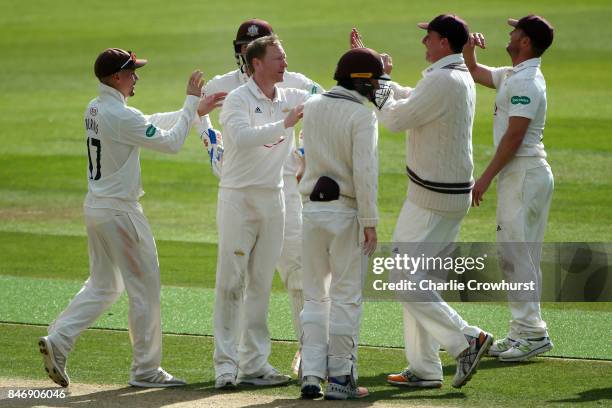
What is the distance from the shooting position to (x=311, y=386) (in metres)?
7.29

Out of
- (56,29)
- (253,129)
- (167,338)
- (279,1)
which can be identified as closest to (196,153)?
(167,338)

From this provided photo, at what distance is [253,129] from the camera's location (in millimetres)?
7574

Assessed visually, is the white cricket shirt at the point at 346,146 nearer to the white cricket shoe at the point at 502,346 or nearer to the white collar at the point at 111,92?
the white collar at the point at 111,92

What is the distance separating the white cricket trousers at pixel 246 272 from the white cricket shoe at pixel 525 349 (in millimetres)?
1813

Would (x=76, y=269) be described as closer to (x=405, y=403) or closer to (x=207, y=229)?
(x=207, y=229)

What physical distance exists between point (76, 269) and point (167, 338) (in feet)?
10.8

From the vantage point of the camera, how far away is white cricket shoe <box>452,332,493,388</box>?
24.2 feet

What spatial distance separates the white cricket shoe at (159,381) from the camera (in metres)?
7.71

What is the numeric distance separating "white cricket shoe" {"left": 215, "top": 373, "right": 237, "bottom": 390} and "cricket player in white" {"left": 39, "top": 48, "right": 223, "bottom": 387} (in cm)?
27

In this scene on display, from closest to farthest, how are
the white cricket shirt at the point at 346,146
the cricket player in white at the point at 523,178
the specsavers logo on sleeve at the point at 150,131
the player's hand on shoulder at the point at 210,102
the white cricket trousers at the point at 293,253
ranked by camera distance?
the white cricket shirt at the point at 346,146, the specsavers logo on sleeve at the point at 150,131, the player's hand on shoulder at the point at 210,102, the white cricket trousers at the point at 293,253, the cricket player in white at the point at 523,178

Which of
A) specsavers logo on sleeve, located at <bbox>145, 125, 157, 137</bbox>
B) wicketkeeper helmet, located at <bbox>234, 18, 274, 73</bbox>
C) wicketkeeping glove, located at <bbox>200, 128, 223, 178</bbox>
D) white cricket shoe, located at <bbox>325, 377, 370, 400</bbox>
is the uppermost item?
wicketkeeper helmet, located at <bbox>234, 18, 274, 73</bbox>

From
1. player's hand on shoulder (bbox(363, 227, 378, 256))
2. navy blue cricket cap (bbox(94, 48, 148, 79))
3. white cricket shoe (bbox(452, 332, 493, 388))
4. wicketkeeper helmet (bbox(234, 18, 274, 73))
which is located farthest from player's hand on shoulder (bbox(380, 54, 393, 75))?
white cricket shoe (bbox(452, 332, 493, 388))

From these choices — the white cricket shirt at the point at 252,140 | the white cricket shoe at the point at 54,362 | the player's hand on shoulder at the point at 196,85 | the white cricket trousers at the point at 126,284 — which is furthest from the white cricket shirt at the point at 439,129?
the white cricket shoe at the point at 54,362

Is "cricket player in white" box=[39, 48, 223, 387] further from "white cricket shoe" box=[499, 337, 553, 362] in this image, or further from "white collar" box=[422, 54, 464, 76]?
"white cricket shoe" box=[499, 337, 553, 362]
